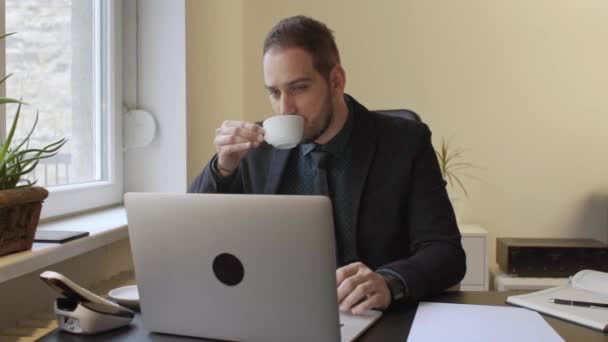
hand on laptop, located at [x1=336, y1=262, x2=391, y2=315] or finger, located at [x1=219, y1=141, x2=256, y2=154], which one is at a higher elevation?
finger, located at [x1=219, y1=141, x2=256, y2=154]

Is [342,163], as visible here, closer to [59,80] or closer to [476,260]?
[59,80]

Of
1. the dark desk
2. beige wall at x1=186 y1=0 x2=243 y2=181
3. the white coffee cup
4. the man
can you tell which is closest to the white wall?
beige wall at x1=186 y1=0 x2=243 y2=181

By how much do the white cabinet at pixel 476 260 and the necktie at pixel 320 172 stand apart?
1.35 metres

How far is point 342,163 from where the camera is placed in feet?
5.02

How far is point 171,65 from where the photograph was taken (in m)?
2.13

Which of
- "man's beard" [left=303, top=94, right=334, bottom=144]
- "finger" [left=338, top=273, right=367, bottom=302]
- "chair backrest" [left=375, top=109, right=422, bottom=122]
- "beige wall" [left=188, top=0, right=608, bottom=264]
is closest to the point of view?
"finger" [left=338, top=273, right=367, bottom=302]

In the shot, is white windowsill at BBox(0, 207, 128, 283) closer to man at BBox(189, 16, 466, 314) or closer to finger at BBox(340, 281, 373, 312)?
man at BBox(189, 16, 466, 314)

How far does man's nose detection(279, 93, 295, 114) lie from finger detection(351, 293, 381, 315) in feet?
1.91

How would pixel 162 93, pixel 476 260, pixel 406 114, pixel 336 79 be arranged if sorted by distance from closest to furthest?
pixel 336 79 → pixel 406 114 → pixel 162 93 → pixel 476 260

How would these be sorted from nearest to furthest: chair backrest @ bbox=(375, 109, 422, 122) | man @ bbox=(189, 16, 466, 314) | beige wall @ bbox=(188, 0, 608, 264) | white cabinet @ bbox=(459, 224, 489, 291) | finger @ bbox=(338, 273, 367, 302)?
finger @ bbox=(338, 273, 367, 302) → man @ bbox=(189, 16, 466, 314) → chair backrest @ bbox=(375, 109, 422, 122) → white cabinet @ bbox=(459, 224, 489, 291) → beige wall @ bbox=(188, 0, 608, 264)

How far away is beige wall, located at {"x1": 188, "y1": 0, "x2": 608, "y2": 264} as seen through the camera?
2.93 m

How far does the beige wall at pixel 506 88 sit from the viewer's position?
2926mm

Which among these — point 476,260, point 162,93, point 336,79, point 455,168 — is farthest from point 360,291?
point 455,168

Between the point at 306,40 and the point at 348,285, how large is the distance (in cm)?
71
